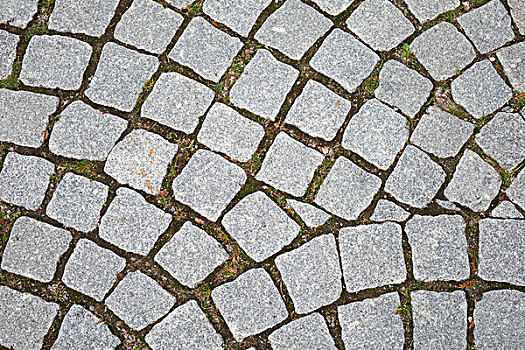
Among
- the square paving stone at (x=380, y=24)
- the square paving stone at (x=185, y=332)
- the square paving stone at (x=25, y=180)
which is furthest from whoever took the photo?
the square paving stone at (x=380, y=24)

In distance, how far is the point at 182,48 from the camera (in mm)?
2600

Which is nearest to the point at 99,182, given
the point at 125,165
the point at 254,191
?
the point at 125,165

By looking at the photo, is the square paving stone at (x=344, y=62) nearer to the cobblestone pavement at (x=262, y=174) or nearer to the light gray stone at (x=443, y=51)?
the cobblestone pavement at (x=262, y=174)

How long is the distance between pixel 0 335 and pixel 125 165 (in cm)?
125

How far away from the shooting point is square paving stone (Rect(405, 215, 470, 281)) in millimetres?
2477

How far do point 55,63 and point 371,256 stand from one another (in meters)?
2.33

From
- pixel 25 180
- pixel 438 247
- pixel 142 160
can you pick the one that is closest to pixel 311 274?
pixel 438 247

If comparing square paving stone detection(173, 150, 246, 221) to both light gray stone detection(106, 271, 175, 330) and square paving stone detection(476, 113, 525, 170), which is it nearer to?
light gray stone detection(106, 271, 175, 330)

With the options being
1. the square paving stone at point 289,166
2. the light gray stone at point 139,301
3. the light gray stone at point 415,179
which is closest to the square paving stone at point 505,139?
the light gray stone at point 415,179

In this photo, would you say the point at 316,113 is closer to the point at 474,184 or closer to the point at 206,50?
the point at 206,50

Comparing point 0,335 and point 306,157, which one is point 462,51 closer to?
point 306,157

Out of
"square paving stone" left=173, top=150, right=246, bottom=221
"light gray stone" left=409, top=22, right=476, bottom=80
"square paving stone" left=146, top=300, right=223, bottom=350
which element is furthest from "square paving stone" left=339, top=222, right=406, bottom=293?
"light gray stone" left=409, top=22, right=476, bottom=80

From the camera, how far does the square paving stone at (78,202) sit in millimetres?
2498

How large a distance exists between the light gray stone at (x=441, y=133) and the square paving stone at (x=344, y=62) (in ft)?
1.58
